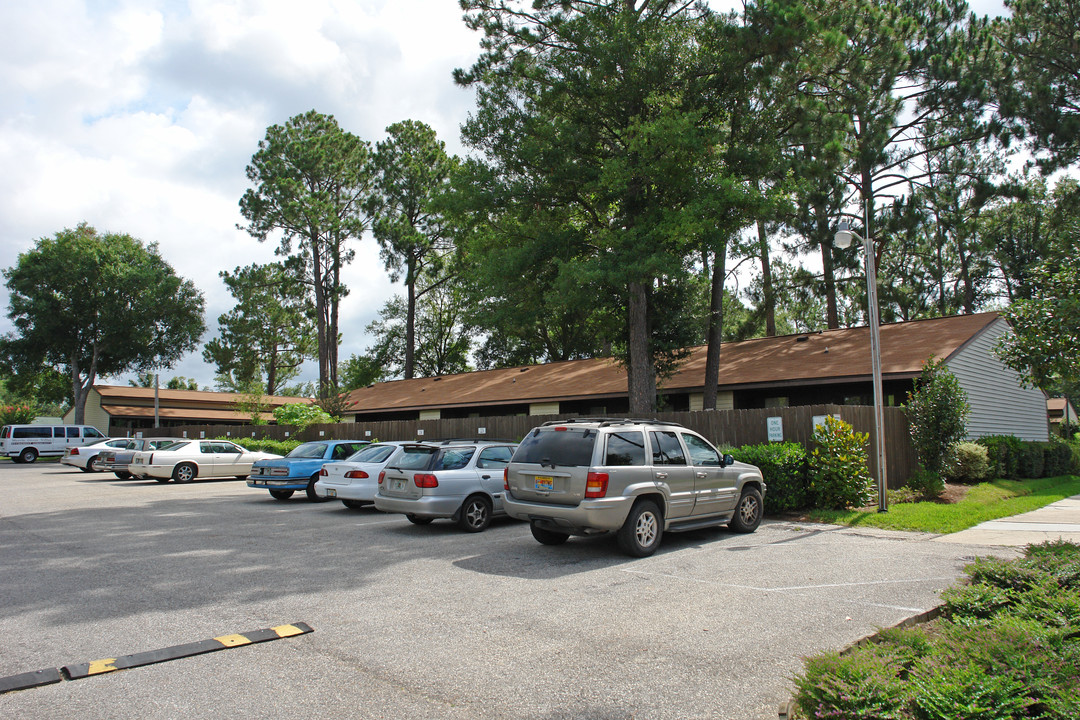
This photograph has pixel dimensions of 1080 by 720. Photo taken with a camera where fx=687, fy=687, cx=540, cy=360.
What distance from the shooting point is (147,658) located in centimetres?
504

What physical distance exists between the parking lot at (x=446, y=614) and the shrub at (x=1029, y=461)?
13.0m

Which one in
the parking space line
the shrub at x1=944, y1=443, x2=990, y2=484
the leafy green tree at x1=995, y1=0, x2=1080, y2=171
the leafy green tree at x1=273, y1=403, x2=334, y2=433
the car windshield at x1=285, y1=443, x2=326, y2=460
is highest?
the leafy green tree at x1=995, y1=0, x2=1080, y2=171

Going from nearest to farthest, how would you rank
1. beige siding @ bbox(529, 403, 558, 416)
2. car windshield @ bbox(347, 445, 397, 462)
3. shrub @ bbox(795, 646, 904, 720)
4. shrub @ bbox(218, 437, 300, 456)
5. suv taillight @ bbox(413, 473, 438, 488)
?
shrub @ bbox(795, 646, 904, 720) → suv taillight @ bbox(413, 473, 438, 488) → car windshield @ bbox(347, 445, 397, 462) → beige siding @ bbox(529, 403, 558, 416) → shrub @ bbox(218, 437, 300, 456)

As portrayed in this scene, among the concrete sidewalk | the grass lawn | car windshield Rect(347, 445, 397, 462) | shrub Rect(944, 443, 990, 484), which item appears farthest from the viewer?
shrub Rect(944, 443, 990, 484)

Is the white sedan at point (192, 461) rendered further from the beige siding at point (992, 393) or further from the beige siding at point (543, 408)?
the beige siding at point (992, 393)

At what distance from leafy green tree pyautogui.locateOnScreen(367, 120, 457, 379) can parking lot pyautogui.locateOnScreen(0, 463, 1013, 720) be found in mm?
35579

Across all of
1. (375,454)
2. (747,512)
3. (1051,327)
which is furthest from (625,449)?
(375,454)

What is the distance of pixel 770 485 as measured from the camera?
13.4 m

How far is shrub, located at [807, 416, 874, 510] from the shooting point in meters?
13.5

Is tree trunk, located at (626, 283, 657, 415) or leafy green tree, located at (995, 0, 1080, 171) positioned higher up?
leafy green tree, located at (995, 0, 1080, 171)

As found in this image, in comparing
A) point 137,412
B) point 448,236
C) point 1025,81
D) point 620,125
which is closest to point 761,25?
point 620,125

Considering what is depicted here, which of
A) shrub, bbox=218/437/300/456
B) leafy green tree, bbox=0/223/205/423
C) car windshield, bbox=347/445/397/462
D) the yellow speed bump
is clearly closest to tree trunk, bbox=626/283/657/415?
car windshield, bbox=347/445/397/462

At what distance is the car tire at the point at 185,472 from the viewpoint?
22.5 m

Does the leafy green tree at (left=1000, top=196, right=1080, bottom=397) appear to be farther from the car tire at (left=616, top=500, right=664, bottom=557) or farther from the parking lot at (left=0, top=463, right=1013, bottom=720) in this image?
the car tire at (left=616, top=500, right=664, bottom=557)
